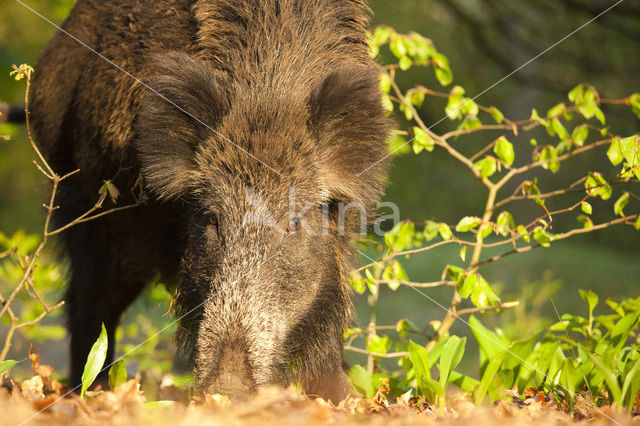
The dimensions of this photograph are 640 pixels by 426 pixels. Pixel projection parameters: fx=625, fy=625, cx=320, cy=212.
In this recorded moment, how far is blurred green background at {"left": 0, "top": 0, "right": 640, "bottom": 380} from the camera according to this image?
7.76m

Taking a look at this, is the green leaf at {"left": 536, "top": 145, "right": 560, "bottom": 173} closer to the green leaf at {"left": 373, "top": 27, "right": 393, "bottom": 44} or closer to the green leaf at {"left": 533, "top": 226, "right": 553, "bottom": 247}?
the green leaf at {"left": 533, "top": 226, "right": 553, "bottom": 247}

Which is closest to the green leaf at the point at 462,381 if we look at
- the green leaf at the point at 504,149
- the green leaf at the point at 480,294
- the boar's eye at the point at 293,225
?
the green leaf at the point at 480,294

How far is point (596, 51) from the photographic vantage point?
9.47m

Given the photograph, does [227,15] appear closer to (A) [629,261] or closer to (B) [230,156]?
(B) [230,156]

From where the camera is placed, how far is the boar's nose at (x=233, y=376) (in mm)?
2373

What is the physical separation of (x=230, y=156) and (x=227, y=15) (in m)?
0.86

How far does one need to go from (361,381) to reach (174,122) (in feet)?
5.72

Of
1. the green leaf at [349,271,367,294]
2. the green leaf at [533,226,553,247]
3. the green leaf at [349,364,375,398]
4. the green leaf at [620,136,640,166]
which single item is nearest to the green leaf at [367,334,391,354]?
the green leaf at [349,364,375,398]

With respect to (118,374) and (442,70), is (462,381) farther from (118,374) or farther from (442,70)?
(442,70)

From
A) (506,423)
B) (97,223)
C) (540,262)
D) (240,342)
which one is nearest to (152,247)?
(97,223)

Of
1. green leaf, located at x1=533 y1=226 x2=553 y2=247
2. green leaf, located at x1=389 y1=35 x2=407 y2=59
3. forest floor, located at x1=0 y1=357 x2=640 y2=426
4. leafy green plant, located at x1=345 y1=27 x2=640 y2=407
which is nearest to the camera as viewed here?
forest floor, located at x1=0 y1=357 x2=640 y2=426

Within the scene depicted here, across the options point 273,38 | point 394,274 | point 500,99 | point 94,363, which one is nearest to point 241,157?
point 273,38

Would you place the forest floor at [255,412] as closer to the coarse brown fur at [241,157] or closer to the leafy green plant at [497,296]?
the leafy green plant at [497,296]

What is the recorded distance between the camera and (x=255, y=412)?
196cm
